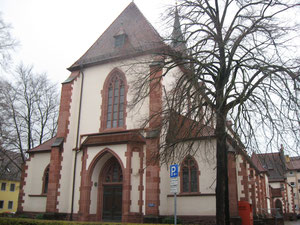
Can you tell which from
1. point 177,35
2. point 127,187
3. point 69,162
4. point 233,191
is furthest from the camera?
point 69,162

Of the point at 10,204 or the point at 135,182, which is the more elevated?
the point at 135,182

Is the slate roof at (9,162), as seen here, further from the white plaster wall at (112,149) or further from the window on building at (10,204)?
the white plaster wall at (112,149)

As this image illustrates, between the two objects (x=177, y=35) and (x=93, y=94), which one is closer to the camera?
(x=177, y=35)

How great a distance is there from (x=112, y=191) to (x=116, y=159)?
1.93 meters

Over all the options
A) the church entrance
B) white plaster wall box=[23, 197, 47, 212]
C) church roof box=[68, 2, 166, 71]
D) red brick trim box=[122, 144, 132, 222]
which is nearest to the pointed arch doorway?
the church entrance

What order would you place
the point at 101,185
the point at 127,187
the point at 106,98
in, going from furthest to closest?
the point at 106,98 < the point at 101,185 < the point at 127,187

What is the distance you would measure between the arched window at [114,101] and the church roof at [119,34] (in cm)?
136

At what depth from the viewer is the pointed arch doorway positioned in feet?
61.5

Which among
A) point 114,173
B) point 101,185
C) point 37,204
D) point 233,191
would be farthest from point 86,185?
point 233,191

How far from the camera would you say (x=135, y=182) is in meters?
17.8

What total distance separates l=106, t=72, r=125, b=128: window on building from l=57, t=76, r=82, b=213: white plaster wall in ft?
8.18

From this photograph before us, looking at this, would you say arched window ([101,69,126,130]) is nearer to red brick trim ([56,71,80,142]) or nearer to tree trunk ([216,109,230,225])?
red brick trim ([56,71,80,142])

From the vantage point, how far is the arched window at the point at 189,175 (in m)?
17.7

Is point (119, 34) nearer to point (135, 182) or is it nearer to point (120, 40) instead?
point (120, 40)
